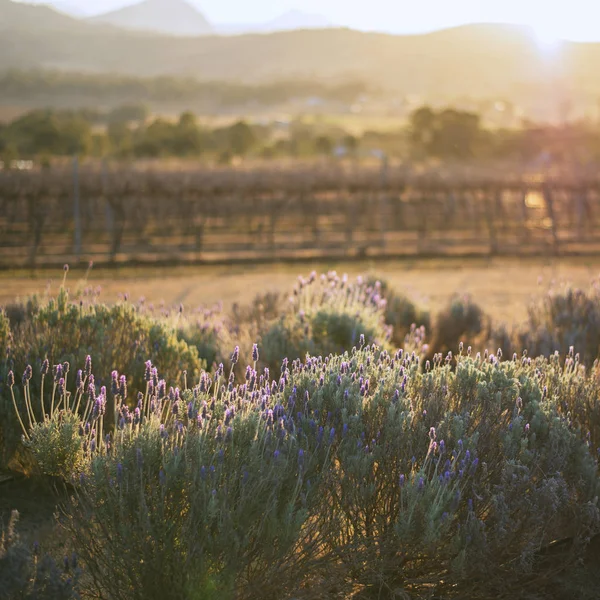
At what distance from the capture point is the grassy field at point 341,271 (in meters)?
17.1

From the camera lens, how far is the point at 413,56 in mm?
179125

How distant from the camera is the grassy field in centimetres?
1706

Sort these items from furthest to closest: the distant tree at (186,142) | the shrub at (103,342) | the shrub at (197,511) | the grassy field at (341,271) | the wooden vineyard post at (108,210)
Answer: the distant tree at (186,142) → the wooden vineyard post at (108,210) → the grassy field at (341,271) → the shrub at (103,342) → the shrub at (197,511)

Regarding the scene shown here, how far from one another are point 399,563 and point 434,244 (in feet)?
89.2

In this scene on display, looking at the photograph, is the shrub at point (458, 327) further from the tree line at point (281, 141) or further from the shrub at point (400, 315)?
the tree line at point (281, 141)

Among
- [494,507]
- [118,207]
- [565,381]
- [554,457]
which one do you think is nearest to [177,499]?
[494,507]

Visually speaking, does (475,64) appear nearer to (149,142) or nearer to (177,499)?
(149,142)

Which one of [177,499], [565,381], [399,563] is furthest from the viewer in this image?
[565,381]

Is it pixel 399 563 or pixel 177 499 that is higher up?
pixel 177 499

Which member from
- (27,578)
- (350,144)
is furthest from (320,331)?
(350,144)

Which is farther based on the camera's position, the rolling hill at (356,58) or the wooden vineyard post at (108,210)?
the rolling hill at (356,58)

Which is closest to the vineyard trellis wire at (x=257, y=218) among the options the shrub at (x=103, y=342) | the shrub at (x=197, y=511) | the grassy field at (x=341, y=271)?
the grassy field at (x=341, y=271)

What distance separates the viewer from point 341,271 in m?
22.4

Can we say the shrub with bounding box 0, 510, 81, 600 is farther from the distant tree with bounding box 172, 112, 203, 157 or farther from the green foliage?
the distant tree with bounding box 172, 112, 203, 157
